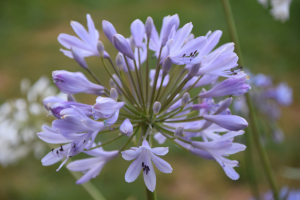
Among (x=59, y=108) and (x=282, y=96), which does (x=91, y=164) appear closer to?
(x=59, y=108)

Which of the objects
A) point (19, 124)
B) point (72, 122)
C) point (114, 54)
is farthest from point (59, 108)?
point (114, 54)

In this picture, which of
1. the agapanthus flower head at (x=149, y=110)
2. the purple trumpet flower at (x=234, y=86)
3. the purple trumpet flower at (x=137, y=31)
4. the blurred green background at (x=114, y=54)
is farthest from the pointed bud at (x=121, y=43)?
the blurred green background at (x=114, y=54)

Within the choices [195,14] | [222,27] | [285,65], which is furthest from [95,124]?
[195,14]

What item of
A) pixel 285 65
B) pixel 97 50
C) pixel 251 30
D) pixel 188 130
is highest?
pixel 97 50

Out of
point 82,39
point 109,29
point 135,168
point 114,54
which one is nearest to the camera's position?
point 135,168

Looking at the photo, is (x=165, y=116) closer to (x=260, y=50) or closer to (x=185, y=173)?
(x=185, y=173)

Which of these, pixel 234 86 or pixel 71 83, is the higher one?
pixel 71 83
